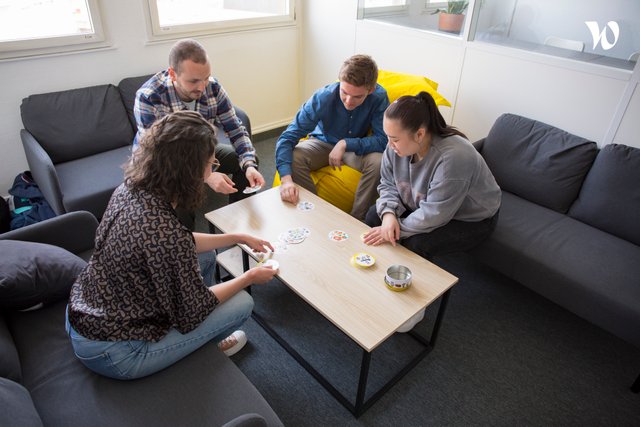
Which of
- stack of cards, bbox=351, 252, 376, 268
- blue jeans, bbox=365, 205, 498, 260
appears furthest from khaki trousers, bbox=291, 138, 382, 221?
stack of cards, bbox=351, 252, 376, 268

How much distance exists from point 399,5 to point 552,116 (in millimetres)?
1499

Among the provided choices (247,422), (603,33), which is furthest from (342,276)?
(603,33)

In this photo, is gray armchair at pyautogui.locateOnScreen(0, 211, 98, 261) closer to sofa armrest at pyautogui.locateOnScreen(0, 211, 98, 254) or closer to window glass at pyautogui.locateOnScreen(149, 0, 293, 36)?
sofa armrest at pyautogui.locateOnScreen(0, 211, 98, 254)

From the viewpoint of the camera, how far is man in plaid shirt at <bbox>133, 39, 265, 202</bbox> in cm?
214

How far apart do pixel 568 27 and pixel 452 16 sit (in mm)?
728

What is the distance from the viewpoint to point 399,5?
3326mm

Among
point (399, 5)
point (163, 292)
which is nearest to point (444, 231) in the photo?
point (163, 292)

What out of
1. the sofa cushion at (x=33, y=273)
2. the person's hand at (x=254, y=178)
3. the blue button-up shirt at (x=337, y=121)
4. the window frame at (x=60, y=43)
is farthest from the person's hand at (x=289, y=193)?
the window frame at (x=60, y=43)

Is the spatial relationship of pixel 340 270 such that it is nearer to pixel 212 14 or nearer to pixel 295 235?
pixel 295 235

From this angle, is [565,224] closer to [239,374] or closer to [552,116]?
[552,116]

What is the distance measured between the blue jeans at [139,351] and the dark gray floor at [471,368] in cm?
51

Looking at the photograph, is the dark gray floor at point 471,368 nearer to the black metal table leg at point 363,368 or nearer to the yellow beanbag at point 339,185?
the black metal table leg at point 363,368

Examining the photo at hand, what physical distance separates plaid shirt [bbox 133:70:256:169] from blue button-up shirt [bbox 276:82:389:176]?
236 millimetres

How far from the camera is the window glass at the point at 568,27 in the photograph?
235 centimetres
